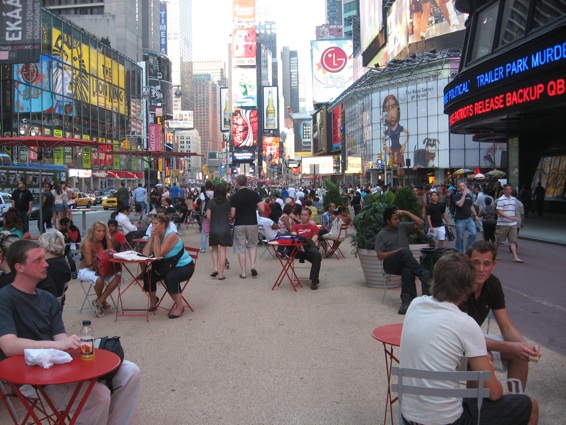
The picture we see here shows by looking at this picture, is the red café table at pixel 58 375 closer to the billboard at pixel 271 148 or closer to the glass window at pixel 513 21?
the glass window at pixel 513 21

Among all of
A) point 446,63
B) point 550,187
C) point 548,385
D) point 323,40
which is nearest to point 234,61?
point 323,40

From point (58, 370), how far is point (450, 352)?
7.13ft

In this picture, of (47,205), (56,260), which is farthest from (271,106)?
(56,260)

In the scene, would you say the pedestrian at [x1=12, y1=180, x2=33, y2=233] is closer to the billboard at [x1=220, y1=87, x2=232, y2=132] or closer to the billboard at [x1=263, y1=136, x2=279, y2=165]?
the billboard at [x1=220, y1=87, x2=232, y2=132]

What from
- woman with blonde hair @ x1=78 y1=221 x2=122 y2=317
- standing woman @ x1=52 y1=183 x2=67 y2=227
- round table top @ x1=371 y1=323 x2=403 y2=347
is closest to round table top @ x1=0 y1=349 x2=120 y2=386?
round table top @ x1=371 y1=323 x2=403 y2=347

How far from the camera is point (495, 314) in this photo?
13.2 feet

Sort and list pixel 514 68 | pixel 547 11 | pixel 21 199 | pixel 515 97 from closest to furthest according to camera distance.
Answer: pixel 21 199 < pixel 547 11 < pixel 514 68 < pixel 515 97

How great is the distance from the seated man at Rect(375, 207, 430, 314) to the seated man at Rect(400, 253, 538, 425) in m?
3.90

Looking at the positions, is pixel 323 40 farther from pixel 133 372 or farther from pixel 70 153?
pixel 133 372

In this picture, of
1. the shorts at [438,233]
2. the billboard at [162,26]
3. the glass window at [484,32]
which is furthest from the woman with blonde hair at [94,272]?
the billboard at [162,26]

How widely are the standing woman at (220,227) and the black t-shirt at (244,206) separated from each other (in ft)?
0.69

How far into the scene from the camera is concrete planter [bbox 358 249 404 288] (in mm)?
8945

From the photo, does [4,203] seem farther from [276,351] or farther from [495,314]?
Answer: [495,314]

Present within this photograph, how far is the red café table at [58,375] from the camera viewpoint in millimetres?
2869
